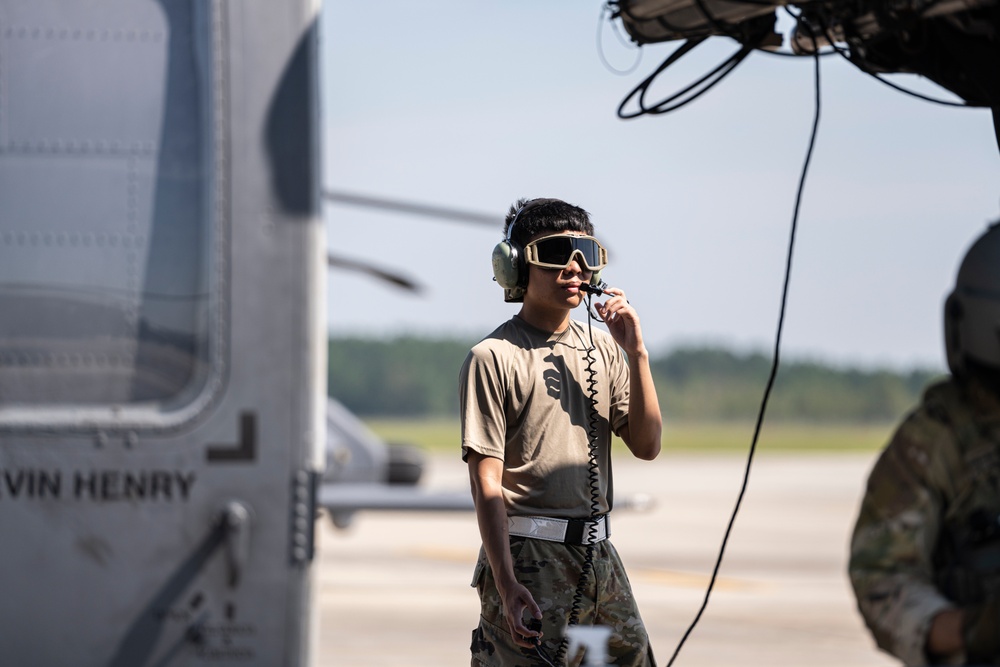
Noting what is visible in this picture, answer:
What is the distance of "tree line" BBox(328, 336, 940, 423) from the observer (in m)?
91.9

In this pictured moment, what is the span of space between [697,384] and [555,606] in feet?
315

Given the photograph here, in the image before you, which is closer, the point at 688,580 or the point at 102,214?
the point at 102,214

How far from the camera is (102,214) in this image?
391 cm

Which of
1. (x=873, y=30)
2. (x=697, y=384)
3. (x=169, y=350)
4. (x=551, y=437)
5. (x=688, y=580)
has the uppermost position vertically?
(x=873, y=30)

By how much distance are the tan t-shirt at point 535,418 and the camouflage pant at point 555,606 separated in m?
0.11

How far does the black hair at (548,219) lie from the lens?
339 cm

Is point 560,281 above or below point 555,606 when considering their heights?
above

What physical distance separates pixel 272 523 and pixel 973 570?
213 centimetres

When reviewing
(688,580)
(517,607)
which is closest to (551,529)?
(517,607)

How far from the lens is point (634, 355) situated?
3.28 metres

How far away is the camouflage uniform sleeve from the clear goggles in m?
1.10

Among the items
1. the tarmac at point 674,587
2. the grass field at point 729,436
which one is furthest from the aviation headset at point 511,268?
the grass field at point 729,436

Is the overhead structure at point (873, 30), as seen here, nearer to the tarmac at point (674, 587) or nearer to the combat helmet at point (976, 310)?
the combat helmet at point (976, 310)

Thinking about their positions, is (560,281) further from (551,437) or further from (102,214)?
(102,214)
